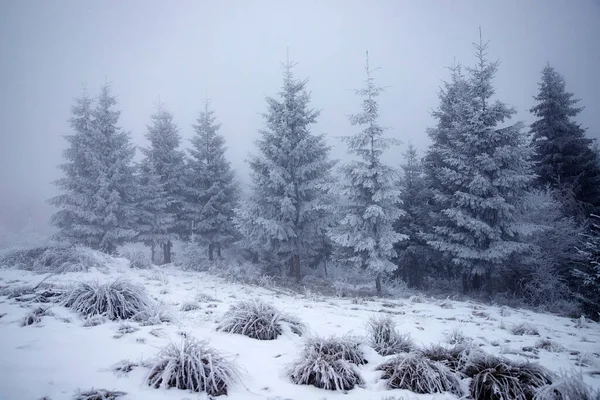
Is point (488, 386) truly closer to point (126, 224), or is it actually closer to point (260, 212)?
point (260, 212)

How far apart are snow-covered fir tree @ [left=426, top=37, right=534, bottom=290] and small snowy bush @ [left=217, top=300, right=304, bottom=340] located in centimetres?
1116

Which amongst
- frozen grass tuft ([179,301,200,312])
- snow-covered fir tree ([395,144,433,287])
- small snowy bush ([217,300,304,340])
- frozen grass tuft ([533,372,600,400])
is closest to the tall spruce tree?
snow-covered fir tree ([395,144,433,287])

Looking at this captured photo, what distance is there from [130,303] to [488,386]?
5.50m

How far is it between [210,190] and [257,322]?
1707cm

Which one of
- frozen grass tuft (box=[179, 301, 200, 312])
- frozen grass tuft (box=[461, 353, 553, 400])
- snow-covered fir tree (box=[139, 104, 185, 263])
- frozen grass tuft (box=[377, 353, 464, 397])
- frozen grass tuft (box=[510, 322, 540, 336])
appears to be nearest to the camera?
frozen grass tuft (box=[461, 353, 553, 400])

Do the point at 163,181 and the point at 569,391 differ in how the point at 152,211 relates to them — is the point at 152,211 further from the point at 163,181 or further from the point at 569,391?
the point at 569,391

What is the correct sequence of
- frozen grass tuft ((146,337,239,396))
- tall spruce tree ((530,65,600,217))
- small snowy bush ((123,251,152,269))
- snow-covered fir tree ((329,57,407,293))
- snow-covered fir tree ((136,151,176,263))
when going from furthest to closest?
snow-covered fir tree ((136,151,176,263)) → tall spruce tree ((530,65,600,217)) → snow-covered fir tree ((329,57,407,293)) → small snowy bush ((123,251,152,269)) → frozen grass tuft ((146,337,239,396))

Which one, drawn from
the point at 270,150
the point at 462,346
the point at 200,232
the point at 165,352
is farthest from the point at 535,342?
the point at 200,232

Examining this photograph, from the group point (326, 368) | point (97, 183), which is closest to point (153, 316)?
point (326, 368)

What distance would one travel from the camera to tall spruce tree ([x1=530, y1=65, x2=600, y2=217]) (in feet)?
54.5

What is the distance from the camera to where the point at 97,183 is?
19.6m

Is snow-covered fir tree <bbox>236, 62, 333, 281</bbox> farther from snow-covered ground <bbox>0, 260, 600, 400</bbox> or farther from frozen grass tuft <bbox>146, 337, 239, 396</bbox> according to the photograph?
frozen grass tuft <bbox>146, 337, 239, 396</bbox>

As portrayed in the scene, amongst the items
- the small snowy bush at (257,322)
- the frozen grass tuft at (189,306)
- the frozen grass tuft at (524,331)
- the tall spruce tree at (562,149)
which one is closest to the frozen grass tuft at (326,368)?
the small snowy bush at (257,322)

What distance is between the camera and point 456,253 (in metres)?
15.2
